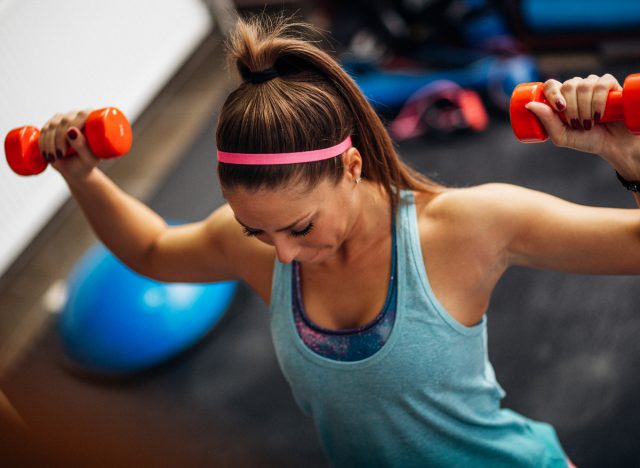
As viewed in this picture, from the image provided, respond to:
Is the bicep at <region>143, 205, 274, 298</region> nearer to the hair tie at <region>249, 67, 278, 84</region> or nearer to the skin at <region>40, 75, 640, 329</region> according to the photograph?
the skin at <region>40, 75, 640, 329</region>

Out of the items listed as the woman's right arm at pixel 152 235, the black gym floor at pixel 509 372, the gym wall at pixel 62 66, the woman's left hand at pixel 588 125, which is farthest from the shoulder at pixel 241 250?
the gym wall at pixel 62 66

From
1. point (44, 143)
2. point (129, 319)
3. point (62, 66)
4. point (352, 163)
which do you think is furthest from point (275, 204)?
point (62, 66)

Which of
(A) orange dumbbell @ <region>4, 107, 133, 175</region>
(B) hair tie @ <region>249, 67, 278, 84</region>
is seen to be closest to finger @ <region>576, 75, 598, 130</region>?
(B) hair tie @ <region>249, 67, 278, 84</region>

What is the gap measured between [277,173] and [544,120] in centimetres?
37

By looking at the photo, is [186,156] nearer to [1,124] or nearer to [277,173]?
[1,124]

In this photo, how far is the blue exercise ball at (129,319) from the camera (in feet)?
8.28

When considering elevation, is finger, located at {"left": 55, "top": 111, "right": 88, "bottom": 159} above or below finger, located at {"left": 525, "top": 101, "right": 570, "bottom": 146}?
above

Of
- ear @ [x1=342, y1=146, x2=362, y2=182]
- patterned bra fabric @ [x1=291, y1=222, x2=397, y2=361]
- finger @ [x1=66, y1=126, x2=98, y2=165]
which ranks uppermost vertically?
finger @ [x1=66, y1=126, x2=98, y2=165]

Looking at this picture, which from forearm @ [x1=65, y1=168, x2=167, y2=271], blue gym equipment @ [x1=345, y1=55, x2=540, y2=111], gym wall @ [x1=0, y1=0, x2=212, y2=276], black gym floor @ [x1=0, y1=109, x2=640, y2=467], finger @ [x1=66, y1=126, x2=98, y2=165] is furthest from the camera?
blue gym equipment @ [x1=345, y1=55, x2=540, y2=111]

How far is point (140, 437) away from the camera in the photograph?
0.55m

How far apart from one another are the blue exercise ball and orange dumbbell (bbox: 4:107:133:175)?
1.32m

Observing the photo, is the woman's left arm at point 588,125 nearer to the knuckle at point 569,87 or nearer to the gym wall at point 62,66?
the knuckle at point 569,87

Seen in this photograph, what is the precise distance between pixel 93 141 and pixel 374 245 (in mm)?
496

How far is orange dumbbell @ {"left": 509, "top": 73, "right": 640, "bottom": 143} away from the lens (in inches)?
33.5
